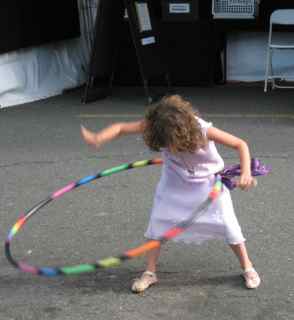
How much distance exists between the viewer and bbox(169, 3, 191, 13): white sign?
9.95 m

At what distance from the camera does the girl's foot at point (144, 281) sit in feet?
13.6

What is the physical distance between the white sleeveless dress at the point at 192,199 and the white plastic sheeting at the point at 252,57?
6560mm

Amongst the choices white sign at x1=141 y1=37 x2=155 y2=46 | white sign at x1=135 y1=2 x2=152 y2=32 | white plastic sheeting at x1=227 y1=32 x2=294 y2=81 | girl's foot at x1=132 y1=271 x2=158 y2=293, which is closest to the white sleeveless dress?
girl's foot at x1=132 y1=271 x2=158 y2=293

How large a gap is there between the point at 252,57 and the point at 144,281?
6.76m

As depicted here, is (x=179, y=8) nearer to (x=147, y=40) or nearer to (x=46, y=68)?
(x=147, y=40)

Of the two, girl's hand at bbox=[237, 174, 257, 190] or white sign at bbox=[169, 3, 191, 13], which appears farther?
white sign at bbox=[169, 3, 191, 13]

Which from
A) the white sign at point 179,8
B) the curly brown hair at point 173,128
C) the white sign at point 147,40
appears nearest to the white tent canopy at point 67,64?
the white sign at point 179,8

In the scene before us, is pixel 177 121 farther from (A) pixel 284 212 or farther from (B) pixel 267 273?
(A) pixel 284 212

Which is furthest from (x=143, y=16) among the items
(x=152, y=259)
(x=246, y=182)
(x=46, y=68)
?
(x=246, y=182)

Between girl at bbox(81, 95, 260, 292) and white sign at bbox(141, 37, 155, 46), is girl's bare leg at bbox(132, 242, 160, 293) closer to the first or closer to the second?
girl at bbox(81, 95, 260, 292)

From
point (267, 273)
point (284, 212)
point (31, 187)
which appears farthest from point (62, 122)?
point (267, 273)

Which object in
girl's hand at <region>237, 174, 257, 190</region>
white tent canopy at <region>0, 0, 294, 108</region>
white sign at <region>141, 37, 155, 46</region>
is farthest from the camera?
white tent canopy at <region>0, 0, 294, 108</region>

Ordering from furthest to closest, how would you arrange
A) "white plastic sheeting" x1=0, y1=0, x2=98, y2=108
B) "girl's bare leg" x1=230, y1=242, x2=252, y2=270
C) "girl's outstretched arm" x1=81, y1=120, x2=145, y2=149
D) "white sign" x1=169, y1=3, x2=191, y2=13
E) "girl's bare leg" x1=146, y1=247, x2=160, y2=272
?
"white sign" x1=169, y1=3, x2=191, y2=13 → "white plastic sheeting" x1=0, y1=0, x2=98, y2=108 → "girl's bare leg" x1=146, y1=247, x2=160, y2=272 → "girl's bare leg" x1=230, y1=242, x2=252, y2=270 → "girl's outstretched arm" x1=81, y1=120, x2=145, y2=149

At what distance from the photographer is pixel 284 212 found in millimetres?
5285
